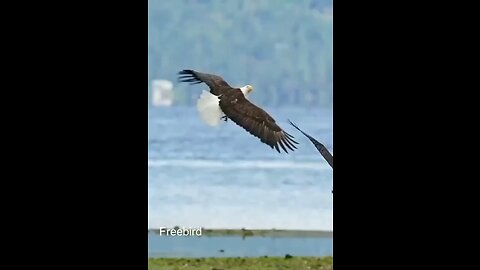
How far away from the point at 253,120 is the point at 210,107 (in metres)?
0.17

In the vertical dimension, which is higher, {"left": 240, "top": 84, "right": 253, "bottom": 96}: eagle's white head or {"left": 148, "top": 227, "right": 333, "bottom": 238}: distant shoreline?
{"left": 240, "top": 84, "right": 253, "bottom": 96}: eagle's white head

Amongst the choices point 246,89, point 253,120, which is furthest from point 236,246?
point 246,89

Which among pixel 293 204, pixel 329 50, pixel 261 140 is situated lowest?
pixel 293 204

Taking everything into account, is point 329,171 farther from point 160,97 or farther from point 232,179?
point 160,97

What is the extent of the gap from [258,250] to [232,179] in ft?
0.92

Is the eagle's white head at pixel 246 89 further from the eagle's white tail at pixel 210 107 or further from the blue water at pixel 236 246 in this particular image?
the blue water at pixel 236 246

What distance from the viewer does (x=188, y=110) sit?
395cm

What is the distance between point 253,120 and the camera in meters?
3.93

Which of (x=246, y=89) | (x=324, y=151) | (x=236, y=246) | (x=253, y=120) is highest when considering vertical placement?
(x=246, y=89)

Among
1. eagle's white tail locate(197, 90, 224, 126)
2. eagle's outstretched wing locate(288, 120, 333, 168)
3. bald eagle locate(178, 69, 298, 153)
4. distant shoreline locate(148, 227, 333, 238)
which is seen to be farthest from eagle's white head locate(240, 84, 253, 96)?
distant shoreline locate(148, 227, 333, 238)

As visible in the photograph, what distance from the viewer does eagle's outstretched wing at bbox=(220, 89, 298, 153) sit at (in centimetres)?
392

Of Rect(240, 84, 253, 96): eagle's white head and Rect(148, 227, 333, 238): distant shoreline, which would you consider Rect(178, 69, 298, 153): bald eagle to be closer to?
Rect(240, 84, 253, 96): eagle's white head

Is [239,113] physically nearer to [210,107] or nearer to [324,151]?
[210,107]

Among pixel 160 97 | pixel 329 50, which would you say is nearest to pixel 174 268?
pixel 160 97
